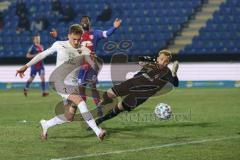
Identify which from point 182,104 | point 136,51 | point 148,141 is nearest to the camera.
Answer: point 148,141

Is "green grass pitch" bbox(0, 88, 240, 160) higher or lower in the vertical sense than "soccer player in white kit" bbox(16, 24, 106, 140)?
lower

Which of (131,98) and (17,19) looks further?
(17,19)

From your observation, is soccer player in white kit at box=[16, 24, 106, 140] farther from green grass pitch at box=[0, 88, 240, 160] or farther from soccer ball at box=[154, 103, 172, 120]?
soccer ball at box=[154, 103, 172, 120]

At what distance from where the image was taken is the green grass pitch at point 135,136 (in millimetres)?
8555

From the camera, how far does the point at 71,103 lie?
415 inches

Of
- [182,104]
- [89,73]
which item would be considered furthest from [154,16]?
[89,73]

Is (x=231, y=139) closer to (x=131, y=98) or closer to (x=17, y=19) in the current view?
(x=131, y=98)

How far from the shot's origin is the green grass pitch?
855cm

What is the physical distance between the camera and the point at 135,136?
1065cm

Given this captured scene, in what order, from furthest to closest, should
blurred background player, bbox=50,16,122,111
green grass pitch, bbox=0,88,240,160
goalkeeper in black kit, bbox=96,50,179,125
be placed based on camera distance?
blurred background player, bbox=50,16,122,111
goalkeeper in black kit, bbox=96,50,179,125
green grass pitch, bbox=0,88,240,160

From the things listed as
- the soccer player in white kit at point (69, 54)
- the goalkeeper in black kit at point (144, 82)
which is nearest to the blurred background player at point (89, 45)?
the goalkeeper in black kit at point (144, 82)

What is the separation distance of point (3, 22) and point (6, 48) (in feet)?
7.12

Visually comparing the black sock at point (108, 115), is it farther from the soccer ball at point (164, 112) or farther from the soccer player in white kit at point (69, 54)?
the soccer ball at point (164, 112)

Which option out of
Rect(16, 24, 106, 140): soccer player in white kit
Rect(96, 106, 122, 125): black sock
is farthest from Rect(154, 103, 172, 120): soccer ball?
Rect(16, 24, 106, 140): soccer player in white kit
